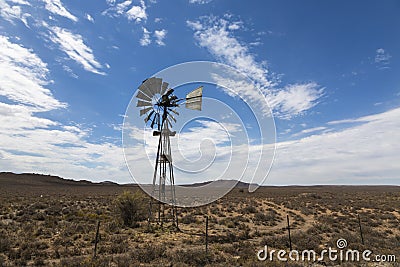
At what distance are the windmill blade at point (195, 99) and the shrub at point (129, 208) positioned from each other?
7185mm

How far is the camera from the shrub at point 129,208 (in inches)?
663

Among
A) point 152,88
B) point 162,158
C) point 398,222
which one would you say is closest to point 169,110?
point 152,88

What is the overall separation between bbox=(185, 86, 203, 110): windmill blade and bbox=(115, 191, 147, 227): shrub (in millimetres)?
7185

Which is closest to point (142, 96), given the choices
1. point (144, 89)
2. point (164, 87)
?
point (144, 89)

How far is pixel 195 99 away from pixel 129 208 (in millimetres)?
8232

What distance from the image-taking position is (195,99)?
48.9 ft

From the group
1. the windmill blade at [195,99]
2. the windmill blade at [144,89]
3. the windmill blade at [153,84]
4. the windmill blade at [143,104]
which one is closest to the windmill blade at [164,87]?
the windmill blade at [153,84]

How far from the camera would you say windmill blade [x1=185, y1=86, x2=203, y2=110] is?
575 inches

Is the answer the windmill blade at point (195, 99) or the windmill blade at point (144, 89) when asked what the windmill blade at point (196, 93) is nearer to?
the windmill blade at point (195, 99)

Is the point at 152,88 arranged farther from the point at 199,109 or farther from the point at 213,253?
the point at 213,253

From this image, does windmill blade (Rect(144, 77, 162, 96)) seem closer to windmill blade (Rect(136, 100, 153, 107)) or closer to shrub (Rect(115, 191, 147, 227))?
windmill blade (Rect(136, 100, 153, 107))

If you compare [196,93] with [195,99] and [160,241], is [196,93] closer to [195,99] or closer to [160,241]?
[195,99]

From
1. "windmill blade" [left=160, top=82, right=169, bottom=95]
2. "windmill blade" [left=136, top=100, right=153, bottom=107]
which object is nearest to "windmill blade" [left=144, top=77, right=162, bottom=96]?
"windmill blade" [left=160, top=82, right=169, bottom=95]

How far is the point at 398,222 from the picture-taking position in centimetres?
2017
